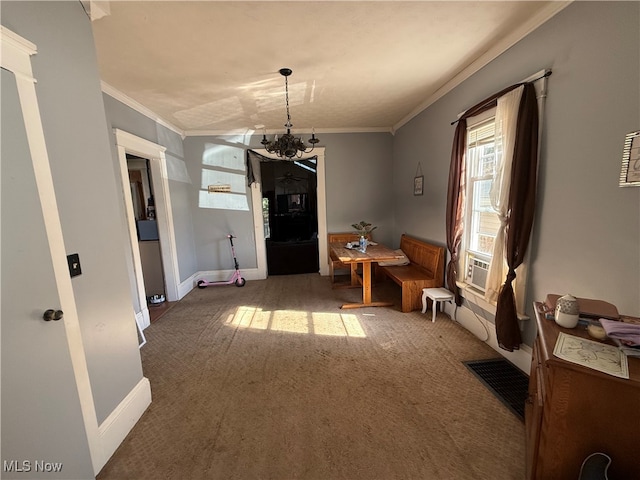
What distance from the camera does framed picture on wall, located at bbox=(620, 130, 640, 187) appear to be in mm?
1336

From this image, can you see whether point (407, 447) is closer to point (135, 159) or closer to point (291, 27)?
point (291, 27)

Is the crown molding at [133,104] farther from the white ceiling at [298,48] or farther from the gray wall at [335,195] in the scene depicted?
the gray wall at [335,195]

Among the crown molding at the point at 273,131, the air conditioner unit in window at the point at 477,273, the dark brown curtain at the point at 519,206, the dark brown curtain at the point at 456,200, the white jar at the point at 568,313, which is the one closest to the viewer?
the white jar at the point at 568,313

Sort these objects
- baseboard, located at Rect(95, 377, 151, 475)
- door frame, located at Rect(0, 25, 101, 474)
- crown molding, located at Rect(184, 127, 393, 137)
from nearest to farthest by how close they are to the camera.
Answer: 1. door frame, located at Rect(0, 25, 101, 474)
2. baseboard, located at Rect(95, 377, 151, 475)
3. crown molding, located at Rect(184, 127, 393, 137)

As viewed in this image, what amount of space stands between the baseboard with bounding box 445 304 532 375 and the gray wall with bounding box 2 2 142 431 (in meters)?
2.98

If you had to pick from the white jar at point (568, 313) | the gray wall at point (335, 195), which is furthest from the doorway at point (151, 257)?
the white jar at point (568, 313)

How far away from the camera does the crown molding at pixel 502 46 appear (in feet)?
5.58

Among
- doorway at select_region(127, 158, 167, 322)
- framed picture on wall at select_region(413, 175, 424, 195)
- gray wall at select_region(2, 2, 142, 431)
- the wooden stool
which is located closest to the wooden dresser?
the wooden stool

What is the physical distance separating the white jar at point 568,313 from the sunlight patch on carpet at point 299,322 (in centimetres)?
179

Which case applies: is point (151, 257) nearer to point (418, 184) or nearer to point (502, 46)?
point (418, 184)

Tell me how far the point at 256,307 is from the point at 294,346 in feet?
3.99

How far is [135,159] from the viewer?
438cm

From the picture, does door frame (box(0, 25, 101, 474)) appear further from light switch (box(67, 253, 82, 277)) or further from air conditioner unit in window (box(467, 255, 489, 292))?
air conditioner unit in window (box(467, 255, 489, 292))

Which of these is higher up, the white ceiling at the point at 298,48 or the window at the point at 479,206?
the white ceiling at the point at 298,48
